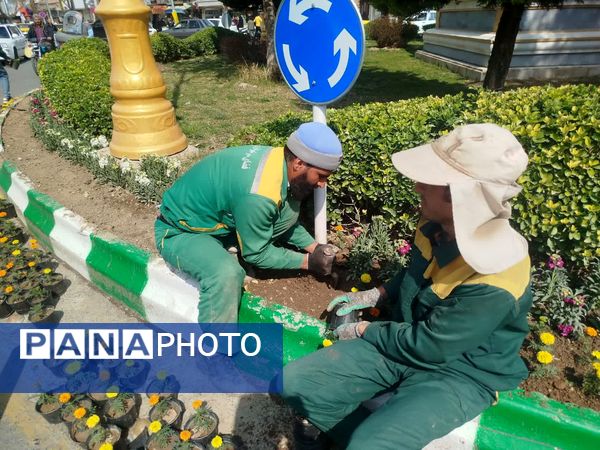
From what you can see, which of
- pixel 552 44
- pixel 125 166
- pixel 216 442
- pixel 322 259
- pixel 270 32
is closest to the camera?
pixel 216 442

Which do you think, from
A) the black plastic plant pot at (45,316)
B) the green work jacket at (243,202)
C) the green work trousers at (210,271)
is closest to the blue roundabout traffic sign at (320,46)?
the green work jacket at (243,202)

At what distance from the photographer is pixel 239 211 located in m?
2.54

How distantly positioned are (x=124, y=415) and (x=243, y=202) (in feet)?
4.45

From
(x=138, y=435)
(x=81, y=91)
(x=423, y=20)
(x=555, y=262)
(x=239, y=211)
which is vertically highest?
(x=423, y=20)

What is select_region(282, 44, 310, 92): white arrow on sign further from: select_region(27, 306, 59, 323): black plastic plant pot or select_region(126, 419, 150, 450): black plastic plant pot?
select_region(27, 306, 59, 323): black plastic plant pot

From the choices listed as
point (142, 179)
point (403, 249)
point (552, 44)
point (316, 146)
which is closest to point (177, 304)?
point (316, 146)

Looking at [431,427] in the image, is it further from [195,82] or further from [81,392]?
[195,82]

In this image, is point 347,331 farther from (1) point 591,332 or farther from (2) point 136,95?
(2) point 136,95

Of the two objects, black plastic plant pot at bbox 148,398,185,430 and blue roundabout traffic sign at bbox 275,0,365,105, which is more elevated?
blue roundabout traffic sign at bbox 275,0,365,105

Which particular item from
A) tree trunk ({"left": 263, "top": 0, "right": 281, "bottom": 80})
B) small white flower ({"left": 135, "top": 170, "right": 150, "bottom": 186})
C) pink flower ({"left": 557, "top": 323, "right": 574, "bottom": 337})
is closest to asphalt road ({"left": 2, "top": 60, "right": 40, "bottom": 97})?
tree trunk ({"left": 263, "top": 0, "right": 281, "bottom": 80})

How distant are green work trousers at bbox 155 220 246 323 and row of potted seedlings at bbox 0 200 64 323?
3.94 feet

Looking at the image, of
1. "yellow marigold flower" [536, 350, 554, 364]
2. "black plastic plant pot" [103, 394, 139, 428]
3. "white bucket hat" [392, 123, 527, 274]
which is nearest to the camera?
"white bucket hat" [392, 123, 527, 274]

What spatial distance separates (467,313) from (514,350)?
37cm

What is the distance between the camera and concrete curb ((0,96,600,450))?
6.25ft
